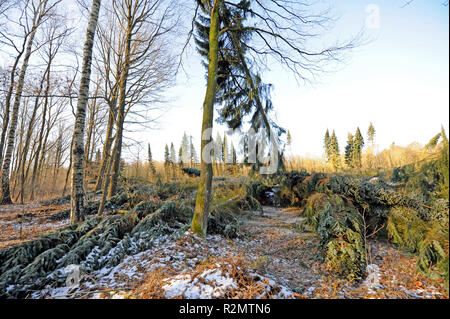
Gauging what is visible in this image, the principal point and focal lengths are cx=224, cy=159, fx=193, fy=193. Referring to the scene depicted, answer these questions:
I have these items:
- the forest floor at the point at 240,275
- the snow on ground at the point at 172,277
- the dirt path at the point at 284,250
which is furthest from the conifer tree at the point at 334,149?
the snow on ground at the point at 172,277

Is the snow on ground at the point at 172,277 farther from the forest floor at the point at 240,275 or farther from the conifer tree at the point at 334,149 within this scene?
the conifer tree at the point at 334,149

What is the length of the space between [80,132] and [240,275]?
16.7 feet

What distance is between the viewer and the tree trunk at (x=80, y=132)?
186 inches

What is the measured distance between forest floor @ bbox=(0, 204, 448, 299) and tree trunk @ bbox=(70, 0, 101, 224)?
124 cm

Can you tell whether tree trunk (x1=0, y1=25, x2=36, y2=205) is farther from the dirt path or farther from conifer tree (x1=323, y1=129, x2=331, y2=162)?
conifer tree (x1=323, y1=129, x2=331, y2=162)

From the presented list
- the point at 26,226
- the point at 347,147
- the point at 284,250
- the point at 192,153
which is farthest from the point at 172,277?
the point at 192,153

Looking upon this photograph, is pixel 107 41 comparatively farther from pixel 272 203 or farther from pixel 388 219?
pixel 388 219

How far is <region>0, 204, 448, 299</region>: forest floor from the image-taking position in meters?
2.08

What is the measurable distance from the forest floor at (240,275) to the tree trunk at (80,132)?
4.08 ft

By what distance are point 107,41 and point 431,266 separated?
10435mm

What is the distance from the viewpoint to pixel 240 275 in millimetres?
2234

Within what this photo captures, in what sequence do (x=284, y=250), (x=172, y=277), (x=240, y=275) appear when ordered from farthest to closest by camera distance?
(x=284, y=250) → (x=172, y=277) → (x=240, y=275)

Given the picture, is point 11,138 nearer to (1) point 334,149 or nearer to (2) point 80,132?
(2) point 80,132

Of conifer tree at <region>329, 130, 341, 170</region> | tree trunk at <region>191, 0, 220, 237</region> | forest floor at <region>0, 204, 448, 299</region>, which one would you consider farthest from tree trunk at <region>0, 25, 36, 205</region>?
conifer tree at <region>329, 130, 341, 170</region>
